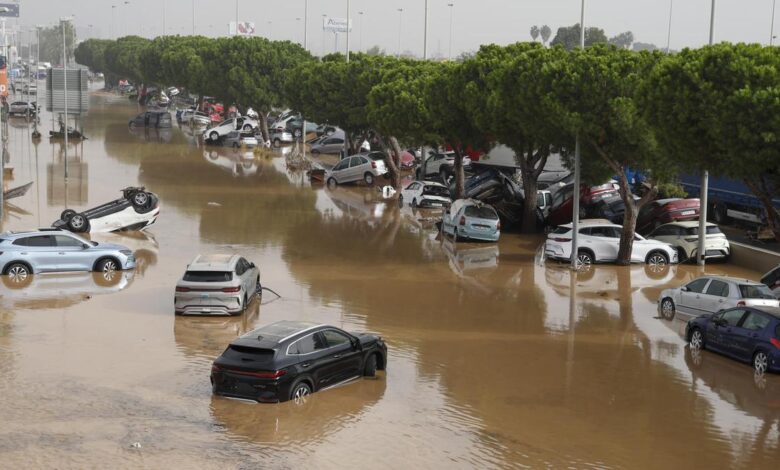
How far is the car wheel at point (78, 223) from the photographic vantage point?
111 ft

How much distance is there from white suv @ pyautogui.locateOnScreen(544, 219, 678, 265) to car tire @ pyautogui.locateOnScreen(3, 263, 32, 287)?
1478 centimetres

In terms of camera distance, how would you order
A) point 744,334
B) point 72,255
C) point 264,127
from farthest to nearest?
point 264,127, point 72,255, point 744,334

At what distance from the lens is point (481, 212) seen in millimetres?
35781

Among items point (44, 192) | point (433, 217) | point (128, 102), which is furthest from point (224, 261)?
point (128, 102)

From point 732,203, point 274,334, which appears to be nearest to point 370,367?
point 274,334

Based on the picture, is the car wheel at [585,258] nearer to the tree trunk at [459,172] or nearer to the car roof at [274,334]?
the tree trunk at [459,172]

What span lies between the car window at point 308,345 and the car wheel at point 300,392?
52 centimetres

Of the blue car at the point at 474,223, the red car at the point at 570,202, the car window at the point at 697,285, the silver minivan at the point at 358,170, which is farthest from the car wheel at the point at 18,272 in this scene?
the silver minivan at the point at 358,170

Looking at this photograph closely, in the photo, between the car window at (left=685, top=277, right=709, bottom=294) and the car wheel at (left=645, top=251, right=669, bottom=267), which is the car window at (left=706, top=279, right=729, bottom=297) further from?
the car wheel at (left=645, top=251, right=669, bottom=267)

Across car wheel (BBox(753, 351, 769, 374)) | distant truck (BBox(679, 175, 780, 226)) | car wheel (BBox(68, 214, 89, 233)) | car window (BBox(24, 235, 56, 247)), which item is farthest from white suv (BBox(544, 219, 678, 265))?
car wheel (BBox(68, 214, 89, 233))

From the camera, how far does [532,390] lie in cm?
1805

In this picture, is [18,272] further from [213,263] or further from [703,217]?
[703,217]

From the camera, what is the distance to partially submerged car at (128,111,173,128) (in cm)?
8594

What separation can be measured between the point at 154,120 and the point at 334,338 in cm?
7156
